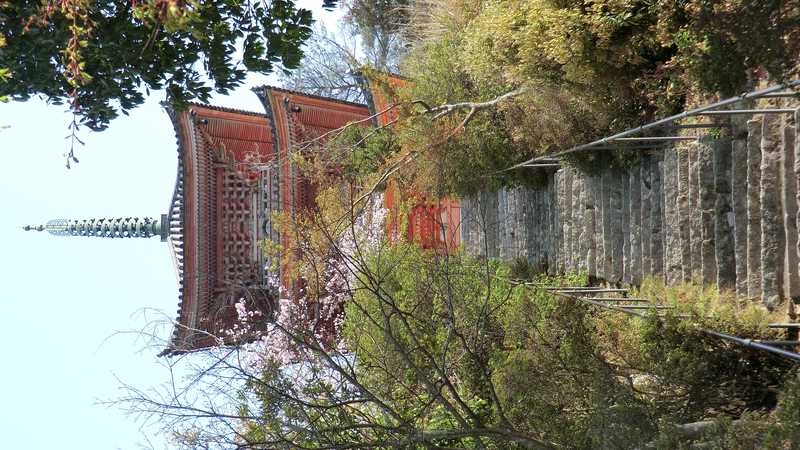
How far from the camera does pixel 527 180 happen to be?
39.4 feet

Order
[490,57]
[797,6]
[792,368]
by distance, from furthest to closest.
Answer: [490,57] → [792,368] → [797,6]

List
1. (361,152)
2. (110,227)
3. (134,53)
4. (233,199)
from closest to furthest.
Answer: (134,53)
(361,152)
(233,199)
(110,227)

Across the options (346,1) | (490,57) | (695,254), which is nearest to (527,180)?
(490,57)

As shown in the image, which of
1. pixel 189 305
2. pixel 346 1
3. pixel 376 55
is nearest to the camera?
pixel 189 305

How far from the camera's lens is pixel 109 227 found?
21219 mm

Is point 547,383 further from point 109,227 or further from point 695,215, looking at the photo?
point 109,227

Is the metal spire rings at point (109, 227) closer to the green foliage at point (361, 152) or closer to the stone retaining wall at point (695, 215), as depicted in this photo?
the green foliage at point (361, 152)

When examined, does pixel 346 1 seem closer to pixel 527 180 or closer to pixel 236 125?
pixel 236 125

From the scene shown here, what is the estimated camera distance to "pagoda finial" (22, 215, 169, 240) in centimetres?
1916

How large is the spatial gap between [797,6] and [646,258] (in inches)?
172

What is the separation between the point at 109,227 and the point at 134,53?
1672cm

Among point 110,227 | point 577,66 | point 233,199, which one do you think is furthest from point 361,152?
point 110,227

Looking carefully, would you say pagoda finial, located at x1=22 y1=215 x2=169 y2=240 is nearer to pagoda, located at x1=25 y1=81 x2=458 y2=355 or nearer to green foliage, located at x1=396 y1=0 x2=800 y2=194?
pagoda, located at x1=25 y1=81 x2=458 y2=355

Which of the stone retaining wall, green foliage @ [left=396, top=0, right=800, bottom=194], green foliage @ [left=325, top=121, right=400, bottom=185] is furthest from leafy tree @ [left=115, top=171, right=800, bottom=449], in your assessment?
green foliage @ [left=325, top=121, right=400, bottom=185]
